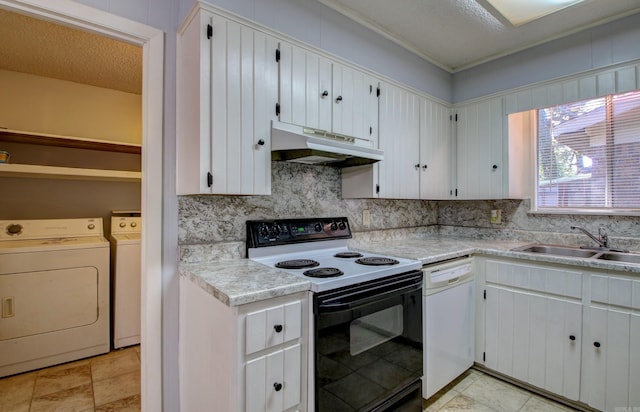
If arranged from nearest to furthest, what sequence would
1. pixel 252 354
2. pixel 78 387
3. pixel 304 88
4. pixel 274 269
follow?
pixel 252 354 → pixel 274 269 → pixel 304 88 → pixel 78 387

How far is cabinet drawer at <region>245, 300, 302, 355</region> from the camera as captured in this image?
1.11m

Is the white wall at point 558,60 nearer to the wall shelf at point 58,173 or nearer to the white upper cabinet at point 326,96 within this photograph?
the white upper cabinet at point 326,96

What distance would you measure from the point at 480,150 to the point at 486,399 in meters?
1.89

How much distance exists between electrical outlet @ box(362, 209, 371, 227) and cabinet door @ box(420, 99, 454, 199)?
461 millimetres


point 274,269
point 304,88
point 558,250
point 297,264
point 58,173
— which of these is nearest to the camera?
point 274,269

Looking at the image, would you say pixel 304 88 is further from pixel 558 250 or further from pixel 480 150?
pixel 558 250

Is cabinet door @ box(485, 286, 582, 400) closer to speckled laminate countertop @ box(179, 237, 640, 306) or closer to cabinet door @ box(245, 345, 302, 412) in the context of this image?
speckled laminate countertop @ box(179, 237, 640, 306)

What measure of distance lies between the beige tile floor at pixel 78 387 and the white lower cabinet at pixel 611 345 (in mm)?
2714

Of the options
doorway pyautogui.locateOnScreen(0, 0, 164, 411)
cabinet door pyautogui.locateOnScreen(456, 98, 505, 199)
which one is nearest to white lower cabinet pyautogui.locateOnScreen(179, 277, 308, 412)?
doorway pyautogui.locateOnScreen(0, 0, 164, 411)

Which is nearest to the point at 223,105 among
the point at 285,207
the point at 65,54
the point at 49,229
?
the point at 285,207

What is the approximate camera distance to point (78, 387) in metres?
2.15

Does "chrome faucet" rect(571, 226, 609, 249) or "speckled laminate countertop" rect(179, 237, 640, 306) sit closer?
"speckled laminate countertop" rect(179, 237, 640, 306)

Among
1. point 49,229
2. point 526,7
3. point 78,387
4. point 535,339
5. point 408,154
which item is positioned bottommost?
point 78,387

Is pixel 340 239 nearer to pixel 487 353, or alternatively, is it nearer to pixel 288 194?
pixel 288 194
